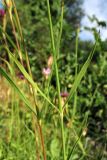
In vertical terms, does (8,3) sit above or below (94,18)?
above

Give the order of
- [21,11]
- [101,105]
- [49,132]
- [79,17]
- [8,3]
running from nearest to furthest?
[8,3], [49,132], [101,105], [21,11], [79,17]

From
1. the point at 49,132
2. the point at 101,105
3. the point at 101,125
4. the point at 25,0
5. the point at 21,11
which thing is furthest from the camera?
the point at 25,0

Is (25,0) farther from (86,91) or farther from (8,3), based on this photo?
(8,3)

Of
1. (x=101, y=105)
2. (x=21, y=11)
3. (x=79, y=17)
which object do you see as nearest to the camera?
(x=101, y=105)

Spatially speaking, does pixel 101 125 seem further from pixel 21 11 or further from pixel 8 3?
pixel 21 11

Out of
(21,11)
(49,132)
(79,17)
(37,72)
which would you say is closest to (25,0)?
(79,17)

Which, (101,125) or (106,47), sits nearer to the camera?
(101,125)

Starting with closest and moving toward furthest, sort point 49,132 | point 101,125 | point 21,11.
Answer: point 49,132 < point 101,125 < point 21,11

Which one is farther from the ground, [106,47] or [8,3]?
[8,3]

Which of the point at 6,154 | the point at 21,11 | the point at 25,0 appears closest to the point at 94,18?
the point at 6,154
